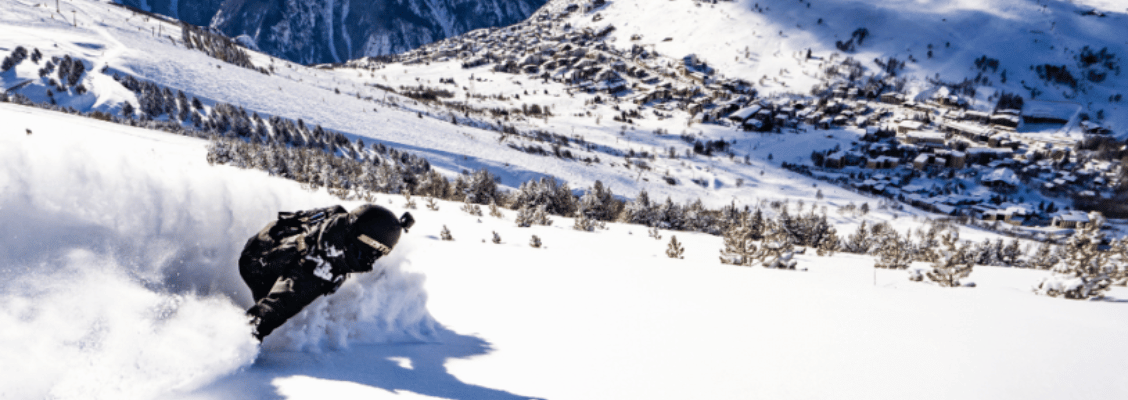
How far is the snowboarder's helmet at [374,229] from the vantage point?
2.96 m

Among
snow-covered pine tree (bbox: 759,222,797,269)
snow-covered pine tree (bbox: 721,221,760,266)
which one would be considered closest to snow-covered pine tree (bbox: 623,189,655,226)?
snow-covered pine tree (bbox: 721,221,760,266)

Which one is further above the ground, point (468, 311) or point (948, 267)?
point (948, 267)

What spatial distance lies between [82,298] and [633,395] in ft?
11.0

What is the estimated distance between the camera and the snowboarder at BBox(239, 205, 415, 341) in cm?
298

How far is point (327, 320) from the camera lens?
3.56 metres

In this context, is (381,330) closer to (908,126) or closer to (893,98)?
(908,126)

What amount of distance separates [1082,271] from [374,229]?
812 centimetres

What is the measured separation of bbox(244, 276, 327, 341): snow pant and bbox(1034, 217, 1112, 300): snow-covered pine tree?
8.31 meters

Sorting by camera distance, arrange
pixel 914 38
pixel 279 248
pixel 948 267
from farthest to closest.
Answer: pixel 914 38
pixel 948 267
pixel 279 248

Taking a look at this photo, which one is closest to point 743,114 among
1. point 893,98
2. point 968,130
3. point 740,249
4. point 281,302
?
point 968,130

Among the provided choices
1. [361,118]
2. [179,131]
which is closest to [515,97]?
[361,118]

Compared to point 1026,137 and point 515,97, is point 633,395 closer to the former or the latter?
point 515,97

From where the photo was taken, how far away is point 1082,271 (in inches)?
219

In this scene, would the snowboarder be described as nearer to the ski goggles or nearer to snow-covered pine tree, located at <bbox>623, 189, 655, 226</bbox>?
the ski goggles
